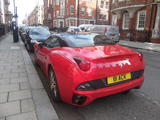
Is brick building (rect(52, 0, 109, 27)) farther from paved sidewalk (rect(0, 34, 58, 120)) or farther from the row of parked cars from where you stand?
the row of parked cars

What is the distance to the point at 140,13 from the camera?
17.8 meters

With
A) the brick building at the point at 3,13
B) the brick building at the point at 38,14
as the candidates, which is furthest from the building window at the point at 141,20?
the brick building at the point at 38,14

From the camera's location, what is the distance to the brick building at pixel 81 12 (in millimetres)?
40469

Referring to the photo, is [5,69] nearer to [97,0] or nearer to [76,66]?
[76,66]

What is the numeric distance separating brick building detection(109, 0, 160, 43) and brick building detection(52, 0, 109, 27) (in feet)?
63.5

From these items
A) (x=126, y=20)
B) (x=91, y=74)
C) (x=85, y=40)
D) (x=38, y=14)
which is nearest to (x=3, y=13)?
(x=126, y=20)

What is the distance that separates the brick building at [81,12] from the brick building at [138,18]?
63.5 feet

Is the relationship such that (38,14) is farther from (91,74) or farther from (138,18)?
(91,74)

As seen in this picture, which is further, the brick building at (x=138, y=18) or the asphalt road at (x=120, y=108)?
the brick building at (x=138, y=18)

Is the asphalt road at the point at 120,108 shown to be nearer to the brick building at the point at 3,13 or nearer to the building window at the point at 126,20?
the building window at the point at 126,20

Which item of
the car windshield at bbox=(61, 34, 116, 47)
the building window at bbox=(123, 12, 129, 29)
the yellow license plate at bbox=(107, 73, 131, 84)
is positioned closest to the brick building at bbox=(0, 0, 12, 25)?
the building window at bbox=(123, 12, 129, 29)

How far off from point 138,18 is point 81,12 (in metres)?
25.4

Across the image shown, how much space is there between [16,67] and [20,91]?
2232mm

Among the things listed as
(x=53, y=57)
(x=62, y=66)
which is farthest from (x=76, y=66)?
(x=53, y=57)
